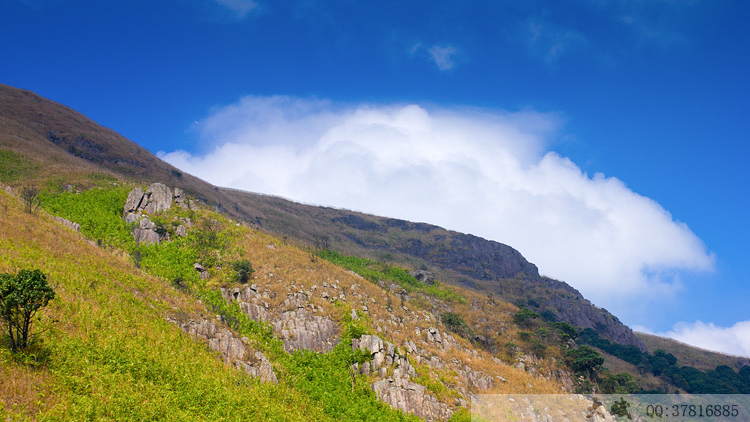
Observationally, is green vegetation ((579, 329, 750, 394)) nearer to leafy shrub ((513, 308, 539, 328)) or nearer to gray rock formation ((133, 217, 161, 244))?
leafy shrub ((513, 308, 539, 328))

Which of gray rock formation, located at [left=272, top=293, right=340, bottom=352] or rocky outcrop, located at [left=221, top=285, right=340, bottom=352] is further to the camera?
rocky outcrop, located at [left=221, top=285, right=340, bottom=352]

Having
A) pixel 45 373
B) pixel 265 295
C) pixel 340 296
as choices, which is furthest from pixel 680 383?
pixel 45 373

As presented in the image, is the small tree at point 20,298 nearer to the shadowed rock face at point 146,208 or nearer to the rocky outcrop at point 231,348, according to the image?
the rocky outcrop at point 231,348

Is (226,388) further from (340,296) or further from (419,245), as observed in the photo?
(419,245)

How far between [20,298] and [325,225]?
138m

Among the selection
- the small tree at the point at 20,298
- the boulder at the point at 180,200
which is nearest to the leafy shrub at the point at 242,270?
the boulder at the point at 180,200

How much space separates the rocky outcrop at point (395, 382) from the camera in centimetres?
3031

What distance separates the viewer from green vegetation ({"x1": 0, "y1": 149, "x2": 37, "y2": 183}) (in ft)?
161

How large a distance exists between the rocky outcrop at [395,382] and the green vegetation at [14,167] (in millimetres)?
48963

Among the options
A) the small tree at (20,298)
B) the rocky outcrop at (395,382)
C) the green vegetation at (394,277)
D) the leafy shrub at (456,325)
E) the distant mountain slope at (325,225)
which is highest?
the distant mountain slope at (325,225)

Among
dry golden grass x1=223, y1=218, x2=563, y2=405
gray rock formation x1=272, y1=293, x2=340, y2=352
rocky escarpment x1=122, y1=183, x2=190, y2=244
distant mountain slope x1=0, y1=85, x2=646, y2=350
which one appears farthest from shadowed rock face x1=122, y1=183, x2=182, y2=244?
gray rock formation x1=272, y1=293, x2=340, y2=352

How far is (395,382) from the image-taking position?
31.3 m

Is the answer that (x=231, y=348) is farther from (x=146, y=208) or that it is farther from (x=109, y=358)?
(x=146, y=208)

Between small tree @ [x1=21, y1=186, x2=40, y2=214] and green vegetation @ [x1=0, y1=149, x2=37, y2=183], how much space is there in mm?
5802
